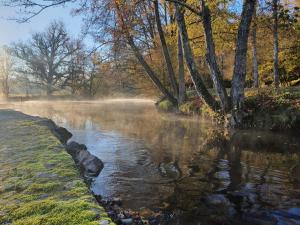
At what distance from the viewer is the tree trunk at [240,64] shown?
12.2 meters

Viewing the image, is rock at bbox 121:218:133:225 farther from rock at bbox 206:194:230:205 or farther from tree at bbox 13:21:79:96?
tree at bbox 13:21:79:96

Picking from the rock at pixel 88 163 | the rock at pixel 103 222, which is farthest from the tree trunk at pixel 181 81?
the rock at pixel 103 222

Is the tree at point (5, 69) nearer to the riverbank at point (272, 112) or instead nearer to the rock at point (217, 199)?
the riverbank at point (272, 112)

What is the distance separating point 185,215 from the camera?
5.51m

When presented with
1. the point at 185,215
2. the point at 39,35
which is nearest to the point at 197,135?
the point at 185,215

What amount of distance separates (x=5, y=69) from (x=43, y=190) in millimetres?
59890

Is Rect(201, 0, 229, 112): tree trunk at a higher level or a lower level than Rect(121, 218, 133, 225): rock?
higher

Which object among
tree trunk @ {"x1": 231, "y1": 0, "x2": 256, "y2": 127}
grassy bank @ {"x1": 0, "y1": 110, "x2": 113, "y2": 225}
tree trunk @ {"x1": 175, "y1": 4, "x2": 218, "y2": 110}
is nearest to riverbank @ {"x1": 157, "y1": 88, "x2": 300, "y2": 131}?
tree trunk @ {"x1": 231, "y1": 0, "x2": 256, "y2": 127}

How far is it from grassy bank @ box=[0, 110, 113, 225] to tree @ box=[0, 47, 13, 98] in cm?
5341

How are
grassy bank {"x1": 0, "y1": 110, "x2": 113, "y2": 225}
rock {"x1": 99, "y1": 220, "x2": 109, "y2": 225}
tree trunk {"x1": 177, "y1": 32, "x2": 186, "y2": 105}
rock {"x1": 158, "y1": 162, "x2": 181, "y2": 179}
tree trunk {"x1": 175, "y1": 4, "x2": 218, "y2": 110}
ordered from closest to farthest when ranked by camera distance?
rock {"x1": 99, "y1": 220, "x2": 109, "y2": 225}, grassy bank {"x1": 0, "y1": 110, "x2": 113, "y2": 225}, rock {"x1": 158, "y1": 162, "x2": 181, "y2": 179}, tree trunk {"x1": 175, "y1": 4, "x2": 218, "y2": 110}, tree trunk {"x1": 177, "y1": 32, "x2": 186, "y2": 105}

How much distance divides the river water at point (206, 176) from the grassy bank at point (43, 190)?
3.21ft

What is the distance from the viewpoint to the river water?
5625mm

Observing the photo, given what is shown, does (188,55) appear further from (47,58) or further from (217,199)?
(47,58)

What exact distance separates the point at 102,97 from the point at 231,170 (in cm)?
5071
